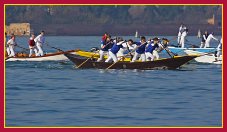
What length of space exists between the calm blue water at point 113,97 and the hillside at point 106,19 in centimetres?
9681

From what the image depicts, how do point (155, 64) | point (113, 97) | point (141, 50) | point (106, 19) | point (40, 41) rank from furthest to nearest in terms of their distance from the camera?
point (106, 19)
point (40, 41)
point (141, 50)
point (155, 64)
point (113, 97)

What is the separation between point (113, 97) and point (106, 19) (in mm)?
114001

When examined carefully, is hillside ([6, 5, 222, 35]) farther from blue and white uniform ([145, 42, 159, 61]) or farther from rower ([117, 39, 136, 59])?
blue and white uniform ([145, 42, 159, 61])

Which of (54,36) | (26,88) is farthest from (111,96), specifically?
(54,36)

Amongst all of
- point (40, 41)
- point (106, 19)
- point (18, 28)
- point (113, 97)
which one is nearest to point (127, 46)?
point (40, 41)

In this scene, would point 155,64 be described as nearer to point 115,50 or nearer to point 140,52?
point 140,52

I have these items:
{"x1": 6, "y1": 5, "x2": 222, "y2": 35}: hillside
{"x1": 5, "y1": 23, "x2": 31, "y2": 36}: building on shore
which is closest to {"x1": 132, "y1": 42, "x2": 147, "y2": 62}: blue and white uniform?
{"x1": 5, "y1": 23, "x2": 31, "y2": 36}: building on shore

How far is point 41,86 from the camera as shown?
27656 mm

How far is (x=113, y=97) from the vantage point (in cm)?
2361

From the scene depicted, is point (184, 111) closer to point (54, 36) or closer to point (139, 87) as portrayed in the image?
point (139, 87)

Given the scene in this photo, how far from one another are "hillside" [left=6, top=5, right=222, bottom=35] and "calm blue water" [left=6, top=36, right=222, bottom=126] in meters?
96.8

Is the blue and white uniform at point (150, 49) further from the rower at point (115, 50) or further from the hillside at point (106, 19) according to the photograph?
the hillside at point (106, 19)

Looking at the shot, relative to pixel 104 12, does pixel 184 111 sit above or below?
below

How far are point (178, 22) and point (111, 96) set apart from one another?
115 meters
